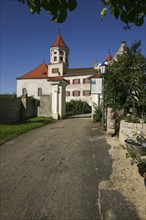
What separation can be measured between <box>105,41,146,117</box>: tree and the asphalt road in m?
3.72

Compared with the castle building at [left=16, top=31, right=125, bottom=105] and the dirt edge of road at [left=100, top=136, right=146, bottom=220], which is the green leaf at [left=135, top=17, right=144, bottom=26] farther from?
the castle building at [left=16, top=31, right=125, bottom=105]

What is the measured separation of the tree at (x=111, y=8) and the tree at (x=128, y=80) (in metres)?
8.06

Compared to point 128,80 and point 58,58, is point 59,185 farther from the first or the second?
point 58,58

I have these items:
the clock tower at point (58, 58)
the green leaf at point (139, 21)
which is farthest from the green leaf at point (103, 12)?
the clock tower at point (58, 58)

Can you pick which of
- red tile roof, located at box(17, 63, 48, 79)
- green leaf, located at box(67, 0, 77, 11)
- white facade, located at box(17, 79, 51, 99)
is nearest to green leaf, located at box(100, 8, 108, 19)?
green leaf, located at box(67, 0, 77, 11)

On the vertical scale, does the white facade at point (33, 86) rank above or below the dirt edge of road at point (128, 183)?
above

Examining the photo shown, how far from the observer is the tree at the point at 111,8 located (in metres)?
1.95

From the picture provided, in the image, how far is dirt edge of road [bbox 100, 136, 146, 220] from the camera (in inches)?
149

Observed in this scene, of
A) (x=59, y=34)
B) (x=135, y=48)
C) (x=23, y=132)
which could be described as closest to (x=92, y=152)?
(x=23, y=132)

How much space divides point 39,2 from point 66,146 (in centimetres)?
650

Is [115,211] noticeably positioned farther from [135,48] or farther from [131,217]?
[135,48]

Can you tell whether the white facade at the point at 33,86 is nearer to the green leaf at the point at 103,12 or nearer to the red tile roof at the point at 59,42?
the red tile roof at the point at 59,42

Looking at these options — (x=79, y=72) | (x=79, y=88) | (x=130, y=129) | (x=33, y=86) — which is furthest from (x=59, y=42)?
(x=130, y=129)

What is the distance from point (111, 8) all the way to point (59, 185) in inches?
146
